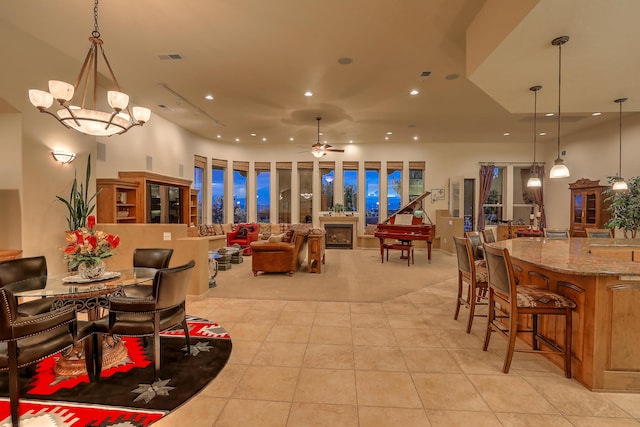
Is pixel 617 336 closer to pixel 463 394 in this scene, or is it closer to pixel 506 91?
pixel 463 394

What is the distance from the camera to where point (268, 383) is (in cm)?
248

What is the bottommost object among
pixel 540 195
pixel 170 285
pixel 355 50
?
pixel 170 285

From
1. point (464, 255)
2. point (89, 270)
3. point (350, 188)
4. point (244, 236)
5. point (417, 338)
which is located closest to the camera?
point (89, 270)

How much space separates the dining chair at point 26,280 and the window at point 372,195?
369 inches

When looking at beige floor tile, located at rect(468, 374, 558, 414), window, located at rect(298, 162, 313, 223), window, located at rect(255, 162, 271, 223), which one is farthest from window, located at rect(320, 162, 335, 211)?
beige floor tile, located at rect(468, 374, 558, 414)

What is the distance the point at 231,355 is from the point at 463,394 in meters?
2.06

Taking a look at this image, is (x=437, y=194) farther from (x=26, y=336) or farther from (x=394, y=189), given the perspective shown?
(x=26, y=336)

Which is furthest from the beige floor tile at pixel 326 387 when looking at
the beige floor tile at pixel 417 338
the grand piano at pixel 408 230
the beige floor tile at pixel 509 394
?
the grand piano at pixel 408 230

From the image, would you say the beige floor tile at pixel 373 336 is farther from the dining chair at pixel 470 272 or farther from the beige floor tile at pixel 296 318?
the dining chair at pixel 470 272

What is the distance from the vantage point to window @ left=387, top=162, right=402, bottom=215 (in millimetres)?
11055

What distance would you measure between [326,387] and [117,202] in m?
5.81

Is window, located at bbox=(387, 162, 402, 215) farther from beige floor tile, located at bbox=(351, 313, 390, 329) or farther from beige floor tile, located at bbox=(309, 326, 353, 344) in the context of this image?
beige floor tile, located at bbox=(309, 326, 353, 344)

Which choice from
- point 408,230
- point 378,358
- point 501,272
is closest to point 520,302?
point 501,272

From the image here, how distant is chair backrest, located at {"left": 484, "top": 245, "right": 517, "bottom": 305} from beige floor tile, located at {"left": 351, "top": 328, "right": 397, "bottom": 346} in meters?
1.20
